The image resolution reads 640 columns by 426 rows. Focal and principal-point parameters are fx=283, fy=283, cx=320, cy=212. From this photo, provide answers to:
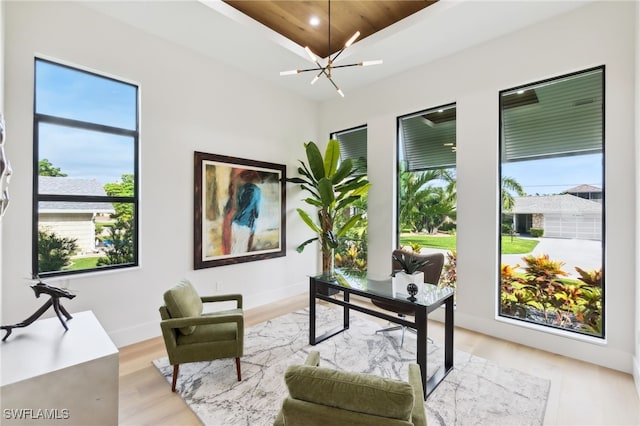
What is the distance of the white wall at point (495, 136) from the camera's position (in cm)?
257

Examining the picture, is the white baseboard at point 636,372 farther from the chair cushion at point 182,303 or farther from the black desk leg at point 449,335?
the chair cushion at point 182,303

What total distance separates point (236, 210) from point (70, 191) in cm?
176

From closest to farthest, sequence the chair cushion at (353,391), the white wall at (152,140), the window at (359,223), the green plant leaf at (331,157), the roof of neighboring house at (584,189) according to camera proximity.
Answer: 1. the chair cushion at (353,391)
2. the white wall at (152,140)
3. the roof of neighboring house at (584,189)
4. the green plant leaf at (331,157)
5. the window at (359,223)

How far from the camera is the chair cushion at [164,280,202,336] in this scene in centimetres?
222

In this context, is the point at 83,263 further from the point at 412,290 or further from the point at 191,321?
the point at 412,290

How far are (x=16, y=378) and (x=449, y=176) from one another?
4.17m

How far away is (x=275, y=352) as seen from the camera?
2.85 m

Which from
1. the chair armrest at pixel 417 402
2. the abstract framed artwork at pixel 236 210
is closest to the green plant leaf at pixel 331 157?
the abstract framed artwork at pixel 236 210

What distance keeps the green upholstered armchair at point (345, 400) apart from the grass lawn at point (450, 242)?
2.80 meters

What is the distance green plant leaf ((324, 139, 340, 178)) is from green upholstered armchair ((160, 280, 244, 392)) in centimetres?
258

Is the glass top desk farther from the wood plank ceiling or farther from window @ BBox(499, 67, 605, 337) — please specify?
the wood plank ceiling

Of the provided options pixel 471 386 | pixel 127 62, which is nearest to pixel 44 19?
pixel 127 62

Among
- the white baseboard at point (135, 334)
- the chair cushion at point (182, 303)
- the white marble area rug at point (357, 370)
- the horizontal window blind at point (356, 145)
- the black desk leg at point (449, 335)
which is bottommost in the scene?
the white marble area rug at point (357, 370)

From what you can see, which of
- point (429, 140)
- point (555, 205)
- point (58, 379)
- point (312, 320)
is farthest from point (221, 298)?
point (555, 205)
